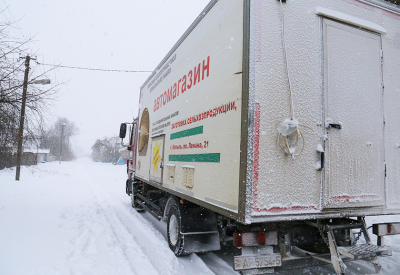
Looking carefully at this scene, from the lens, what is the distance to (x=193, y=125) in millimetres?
3566

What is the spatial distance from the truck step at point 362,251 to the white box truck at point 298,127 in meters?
0.01

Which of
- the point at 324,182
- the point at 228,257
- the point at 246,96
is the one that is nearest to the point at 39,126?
the point at 228,257

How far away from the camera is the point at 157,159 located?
17.0ft

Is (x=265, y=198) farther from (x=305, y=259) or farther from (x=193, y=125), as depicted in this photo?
(x=193, y=125)

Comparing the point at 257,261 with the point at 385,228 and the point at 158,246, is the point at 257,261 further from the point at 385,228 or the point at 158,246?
the point at 158,246

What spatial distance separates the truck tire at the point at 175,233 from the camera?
3.93 metres

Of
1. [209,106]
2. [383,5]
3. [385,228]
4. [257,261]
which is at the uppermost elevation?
[383,5]

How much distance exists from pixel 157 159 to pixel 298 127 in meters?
3.30

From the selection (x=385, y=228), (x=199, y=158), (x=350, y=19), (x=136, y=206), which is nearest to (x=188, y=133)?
(x=199, y=158)

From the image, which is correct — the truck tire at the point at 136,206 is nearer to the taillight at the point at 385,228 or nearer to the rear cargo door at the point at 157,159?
the rear cargo door at the point at 157,159

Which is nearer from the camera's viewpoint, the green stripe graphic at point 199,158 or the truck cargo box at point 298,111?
the truck cargo box at point 298,111

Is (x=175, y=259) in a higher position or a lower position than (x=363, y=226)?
lower

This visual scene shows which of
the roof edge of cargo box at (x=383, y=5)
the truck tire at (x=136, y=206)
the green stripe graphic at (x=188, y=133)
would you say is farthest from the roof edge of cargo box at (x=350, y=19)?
the truck tire at (x=136, y=206)

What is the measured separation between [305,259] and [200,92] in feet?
7.84
